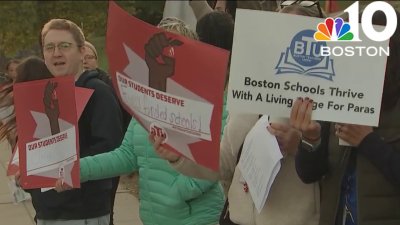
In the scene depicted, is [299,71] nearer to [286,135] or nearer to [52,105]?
[286,135]

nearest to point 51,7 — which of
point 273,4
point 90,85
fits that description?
point 273,4

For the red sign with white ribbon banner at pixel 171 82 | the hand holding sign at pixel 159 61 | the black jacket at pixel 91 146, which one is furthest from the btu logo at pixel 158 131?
the black jacket at pixel 91 146

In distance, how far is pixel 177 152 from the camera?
270 cm

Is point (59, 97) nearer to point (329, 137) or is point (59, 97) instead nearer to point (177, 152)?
point (177, 152)

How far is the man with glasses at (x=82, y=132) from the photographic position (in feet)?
11.8

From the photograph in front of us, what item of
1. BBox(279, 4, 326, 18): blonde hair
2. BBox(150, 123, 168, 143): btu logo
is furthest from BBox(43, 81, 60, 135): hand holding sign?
BBox(279, 4, 326, 18): blonde hair

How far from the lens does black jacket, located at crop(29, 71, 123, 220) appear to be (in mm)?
3576

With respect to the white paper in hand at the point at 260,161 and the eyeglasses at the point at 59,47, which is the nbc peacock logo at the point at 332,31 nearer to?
the white paper in hand at the point at 260,161

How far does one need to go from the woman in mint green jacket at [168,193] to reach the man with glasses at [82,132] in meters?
0.19

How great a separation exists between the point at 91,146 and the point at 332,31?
1552 mm

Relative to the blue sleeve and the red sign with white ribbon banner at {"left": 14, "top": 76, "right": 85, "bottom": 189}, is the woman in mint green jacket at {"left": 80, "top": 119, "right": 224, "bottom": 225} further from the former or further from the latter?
the blue sleeve

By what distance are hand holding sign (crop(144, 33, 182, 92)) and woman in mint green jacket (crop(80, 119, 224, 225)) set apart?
2.17ft

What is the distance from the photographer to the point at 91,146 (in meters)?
3.61

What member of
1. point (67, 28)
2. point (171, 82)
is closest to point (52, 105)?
point (67, 28)
